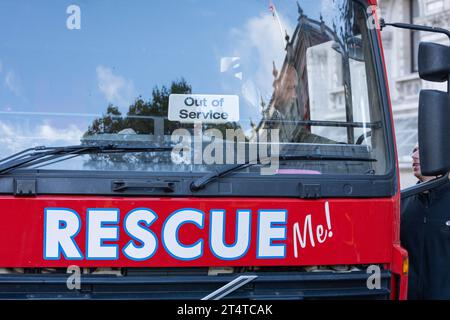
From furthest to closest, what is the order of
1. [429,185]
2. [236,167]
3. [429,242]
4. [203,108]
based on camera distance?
[429,242] < [429,185] < [203,108] < [236,167]

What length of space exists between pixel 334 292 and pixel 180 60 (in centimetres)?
129

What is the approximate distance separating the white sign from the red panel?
41 cm

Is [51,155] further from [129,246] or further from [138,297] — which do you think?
[138,297]

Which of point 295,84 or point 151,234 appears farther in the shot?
point 295,84

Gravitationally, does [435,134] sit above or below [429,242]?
above

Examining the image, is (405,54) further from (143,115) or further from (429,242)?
(143,115)

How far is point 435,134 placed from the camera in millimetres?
2684

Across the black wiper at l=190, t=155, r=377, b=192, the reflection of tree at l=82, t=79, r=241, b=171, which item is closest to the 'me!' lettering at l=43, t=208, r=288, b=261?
the black wiper at l=190, t=155, r=377, b=192

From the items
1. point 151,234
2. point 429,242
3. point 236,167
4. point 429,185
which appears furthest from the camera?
point 429,242

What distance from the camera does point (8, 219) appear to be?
2.39 metres

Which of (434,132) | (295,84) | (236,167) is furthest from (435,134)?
(236,167)

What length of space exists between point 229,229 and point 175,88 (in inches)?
27.6

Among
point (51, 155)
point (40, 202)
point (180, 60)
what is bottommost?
point (40, 202)
